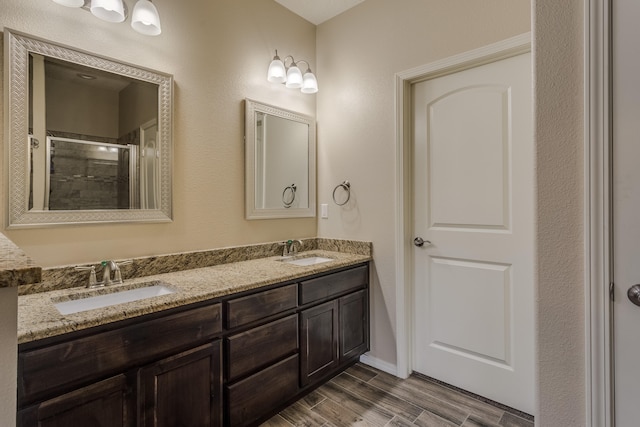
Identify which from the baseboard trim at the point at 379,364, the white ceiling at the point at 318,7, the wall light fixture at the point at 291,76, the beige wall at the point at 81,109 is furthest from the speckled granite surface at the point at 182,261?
the white ceiling at the point at 318,7

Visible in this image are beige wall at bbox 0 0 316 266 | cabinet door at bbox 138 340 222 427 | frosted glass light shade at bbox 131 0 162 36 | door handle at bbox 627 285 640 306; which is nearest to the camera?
door handle at bbox 627 285 640 306

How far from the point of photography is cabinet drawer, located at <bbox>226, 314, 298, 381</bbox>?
1.58 m

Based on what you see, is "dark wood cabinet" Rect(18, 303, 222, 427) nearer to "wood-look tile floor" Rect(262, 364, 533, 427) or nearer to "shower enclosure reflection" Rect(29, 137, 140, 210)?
"wood-look tile floor" Rect(262, 364, 533, 427)

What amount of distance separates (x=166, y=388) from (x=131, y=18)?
71.2 inches

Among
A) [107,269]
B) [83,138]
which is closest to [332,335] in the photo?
[107,269]

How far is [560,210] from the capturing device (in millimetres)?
1073

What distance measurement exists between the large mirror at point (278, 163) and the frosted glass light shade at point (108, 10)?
846 mm

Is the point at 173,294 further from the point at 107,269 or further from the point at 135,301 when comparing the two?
the point at 107,269

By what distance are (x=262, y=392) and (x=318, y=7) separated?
2.65 meters

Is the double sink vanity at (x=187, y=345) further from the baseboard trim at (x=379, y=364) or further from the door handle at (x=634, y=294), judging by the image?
the door handle at (x=634, y=294)

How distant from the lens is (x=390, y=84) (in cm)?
234

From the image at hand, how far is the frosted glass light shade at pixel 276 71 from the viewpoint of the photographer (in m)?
2.33

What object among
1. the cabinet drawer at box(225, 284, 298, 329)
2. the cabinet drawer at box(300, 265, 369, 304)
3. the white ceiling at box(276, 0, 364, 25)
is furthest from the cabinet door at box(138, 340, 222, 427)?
the white ceiling at box(276, 0, 364, 25)

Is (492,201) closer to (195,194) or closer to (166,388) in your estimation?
(195,194)
